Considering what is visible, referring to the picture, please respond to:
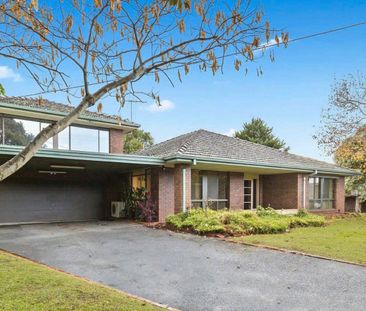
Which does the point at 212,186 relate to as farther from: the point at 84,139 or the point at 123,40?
the point at 123,40

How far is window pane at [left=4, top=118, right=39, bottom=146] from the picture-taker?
16297mm

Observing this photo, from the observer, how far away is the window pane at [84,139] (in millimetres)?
18141

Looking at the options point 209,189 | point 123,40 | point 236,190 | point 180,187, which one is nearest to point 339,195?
point 236,190

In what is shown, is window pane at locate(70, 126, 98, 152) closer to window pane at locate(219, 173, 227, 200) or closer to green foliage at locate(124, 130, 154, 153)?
window pane at locate(219, 173, 227, 200)

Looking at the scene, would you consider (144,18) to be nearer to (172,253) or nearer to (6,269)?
(6,269)

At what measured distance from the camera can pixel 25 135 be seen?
1664cm

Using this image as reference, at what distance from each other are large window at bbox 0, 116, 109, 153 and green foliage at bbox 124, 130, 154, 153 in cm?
2400

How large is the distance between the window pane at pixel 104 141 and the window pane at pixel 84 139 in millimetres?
235

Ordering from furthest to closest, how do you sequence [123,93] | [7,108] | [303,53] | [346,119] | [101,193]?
[346,119], [101,193], [7,108], [303,53], [123,93]

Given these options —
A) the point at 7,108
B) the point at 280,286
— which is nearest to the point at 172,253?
the point at 280,286

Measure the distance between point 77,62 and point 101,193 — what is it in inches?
609

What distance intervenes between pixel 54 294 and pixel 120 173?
14.5 meters

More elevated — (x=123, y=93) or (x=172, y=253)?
(x=123, y=93)

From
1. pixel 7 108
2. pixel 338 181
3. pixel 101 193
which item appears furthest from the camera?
pixel 338 181
